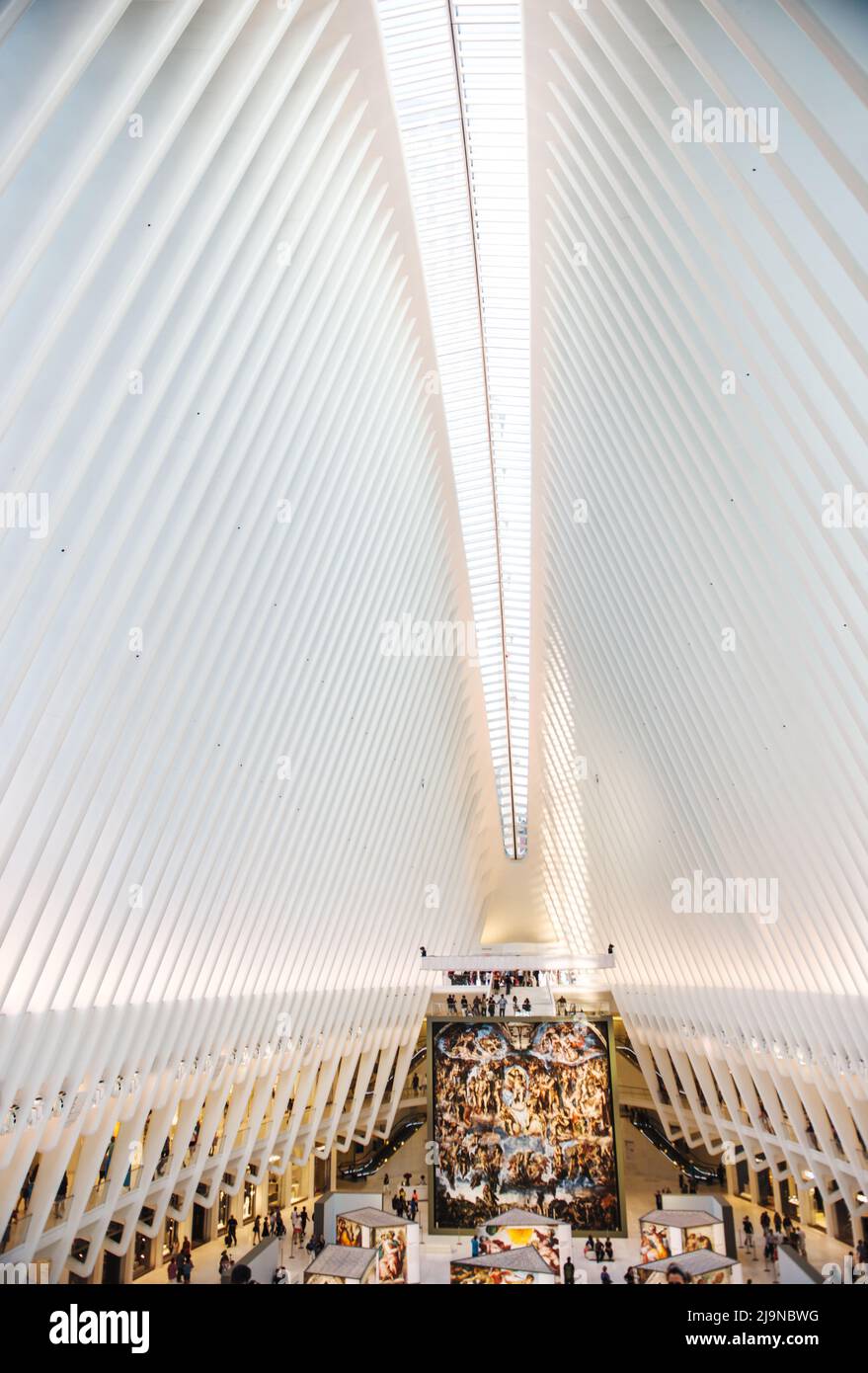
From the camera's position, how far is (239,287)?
964cm

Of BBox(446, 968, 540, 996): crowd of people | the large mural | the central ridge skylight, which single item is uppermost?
the central ridge skylight

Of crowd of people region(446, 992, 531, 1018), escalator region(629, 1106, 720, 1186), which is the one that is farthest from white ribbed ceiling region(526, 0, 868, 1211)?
escalator region(629, 1106, 720, 1186)

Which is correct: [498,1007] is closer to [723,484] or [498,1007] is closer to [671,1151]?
[671,1151]

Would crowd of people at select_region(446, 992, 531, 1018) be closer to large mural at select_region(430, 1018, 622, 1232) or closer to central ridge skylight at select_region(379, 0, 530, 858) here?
large mural at select_region(430, 1018, 622, 1232)

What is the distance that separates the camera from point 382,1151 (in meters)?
31.2

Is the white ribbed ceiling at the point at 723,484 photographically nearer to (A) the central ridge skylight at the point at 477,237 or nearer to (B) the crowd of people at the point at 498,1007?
(A) the central ridge skylight at the point at 477,237

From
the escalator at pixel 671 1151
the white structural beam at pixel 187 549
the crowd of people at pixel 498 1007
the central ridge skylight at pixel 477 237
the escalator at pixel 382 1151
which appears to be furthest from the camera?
the escalator at pixel 382 1151

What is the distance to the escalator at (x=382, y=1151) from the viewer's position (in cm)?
2991

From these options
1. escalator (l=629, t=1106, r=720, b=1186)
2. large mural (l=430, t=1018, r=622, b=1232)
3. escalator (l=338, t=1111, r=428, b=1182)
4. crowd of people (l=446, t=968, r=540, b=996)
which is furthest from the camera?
crowd of people (l=446, t=968, r=540, b=996)

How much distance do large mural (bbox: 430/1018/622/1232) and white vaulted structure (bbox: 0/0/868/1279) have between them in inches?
128

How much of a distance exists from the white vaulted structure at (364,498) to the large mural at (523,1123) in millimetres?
3263

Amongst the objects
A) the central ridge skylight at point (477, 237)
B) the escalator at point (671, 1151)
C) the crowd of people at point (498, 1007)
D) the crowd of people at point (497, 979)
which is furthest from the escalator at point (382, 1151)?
the central ridge skylight at point (477, 237)

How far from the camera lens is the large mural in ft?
75.9

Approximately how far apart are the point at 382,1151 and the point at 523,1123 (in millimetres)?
9734
